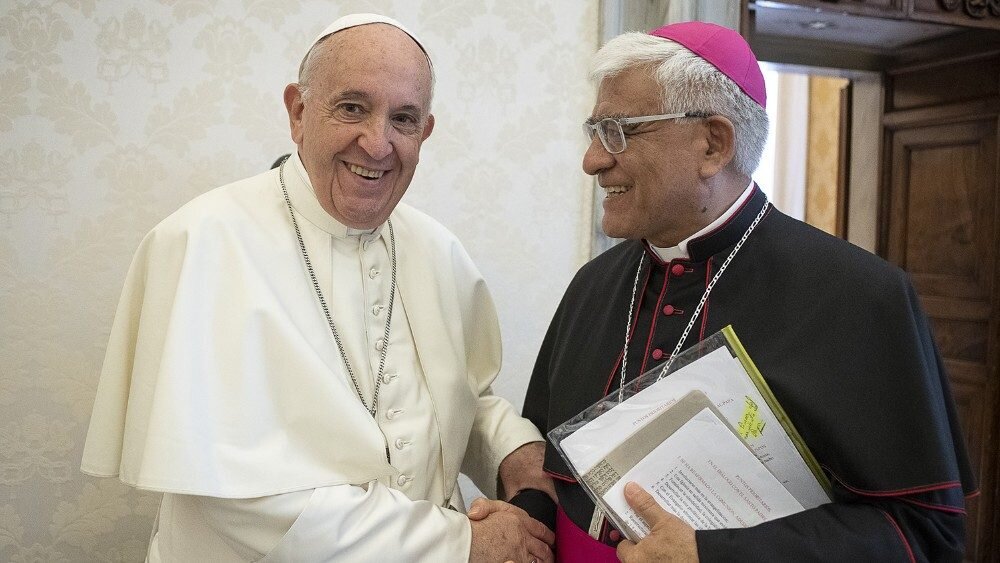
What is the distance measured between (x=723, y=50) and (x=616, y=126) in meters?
0.28

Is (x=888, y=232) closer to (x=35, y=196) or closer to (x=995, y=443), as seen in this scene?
(x=995, y=443)

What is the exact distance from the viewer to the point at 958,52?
4664 mm

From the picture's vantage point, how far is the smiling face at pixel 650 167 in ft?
6.29

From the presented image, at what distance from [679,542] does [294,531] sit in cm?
77

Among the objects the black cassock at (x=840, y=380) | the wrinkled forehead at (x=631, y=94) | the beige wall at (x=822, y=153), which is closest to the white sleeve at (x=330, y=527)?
the black cassock at (x=840, y=380)

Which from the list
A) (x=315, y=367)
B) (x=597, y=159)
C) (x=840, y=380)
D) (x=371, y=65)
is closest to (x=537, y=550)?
(x=315, y=367)

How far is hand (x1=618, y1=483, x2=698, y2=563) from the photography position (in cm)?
166

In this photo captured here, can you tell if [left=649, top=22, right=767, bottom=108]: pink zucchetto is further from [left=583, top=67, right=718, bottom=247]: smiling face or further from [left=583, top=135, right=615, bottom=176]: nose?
[left=583, top=135, right=615, bottom=176]: nose

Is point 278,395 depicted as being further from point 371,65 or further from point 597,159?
point 597,159

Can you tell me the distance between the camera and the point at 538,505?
2164 millimetres

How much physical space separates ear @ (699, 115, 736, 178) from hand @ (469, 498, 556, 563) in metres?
0.88

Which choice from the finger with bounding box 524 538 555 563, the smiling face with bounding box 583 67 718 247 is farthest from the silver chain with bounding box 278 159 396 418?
the smiling face with bounding box 583 67 718 247

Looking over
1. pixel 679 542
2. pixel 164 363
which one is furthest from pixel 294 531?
pixel 679 542

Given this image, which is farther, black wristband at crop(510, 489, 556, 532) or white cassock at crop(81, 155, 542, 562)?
black wristband at crop(510, 489, 556, 532)
